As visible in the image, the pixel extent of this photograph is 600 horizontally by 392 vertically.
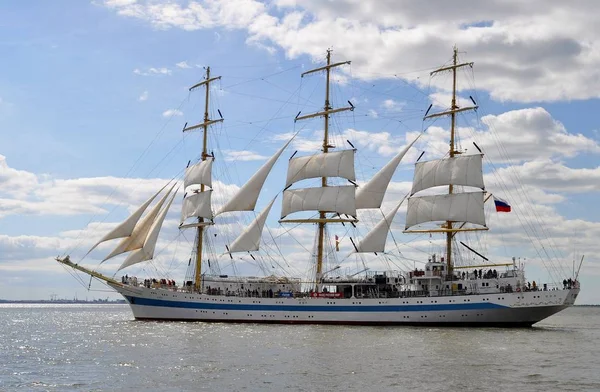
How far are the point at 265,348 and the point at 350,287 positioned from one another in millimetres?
21979

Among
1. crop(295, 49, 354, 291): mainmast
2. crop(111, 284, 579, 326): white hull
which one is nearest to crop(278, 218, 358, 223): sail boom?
crop(295, 49, 354, 291): mainmast

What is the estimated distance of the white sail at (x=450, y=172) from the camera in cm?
6391

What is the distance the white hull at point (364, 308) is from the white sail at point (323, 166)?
1320cm

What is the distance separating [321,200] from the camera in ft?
217

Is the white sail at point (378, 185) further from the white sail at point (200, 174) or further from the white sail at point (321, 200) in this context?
the white sail at point (200, 174)

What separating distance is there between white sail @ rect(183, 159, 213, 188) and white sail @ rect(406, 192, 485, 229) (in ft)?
62.3

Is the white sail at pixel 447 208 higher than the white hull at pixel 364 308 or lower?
Answer: higher

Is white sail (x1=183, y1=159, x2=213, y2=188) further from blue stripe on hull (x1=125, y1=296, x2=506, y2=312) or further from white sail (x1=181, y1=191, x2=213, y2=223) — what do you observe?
blue stripe on hull (x1=125, y1=296, x2=506, y2=312)

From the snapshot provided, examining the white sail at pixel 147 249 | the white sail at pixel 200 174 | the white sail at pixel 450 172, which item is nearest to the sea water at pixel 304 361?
the white sail at pixel 147 249

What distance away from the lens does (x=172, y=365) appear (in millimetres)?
32844

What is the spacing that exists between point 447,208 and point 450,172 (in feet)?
10.8

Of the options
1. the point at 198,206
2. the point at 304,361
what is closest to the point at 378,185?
the point at 198,206

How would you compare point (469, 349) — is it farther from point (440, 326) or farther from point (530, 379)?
point (440, 326)

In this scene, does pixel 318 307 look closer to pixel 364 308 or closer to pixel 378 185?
pixel 364 308
